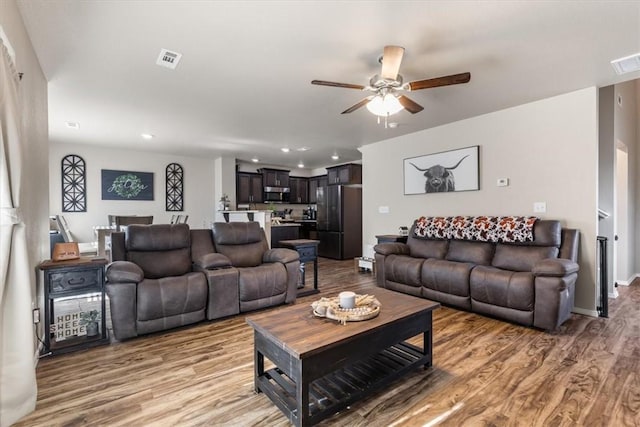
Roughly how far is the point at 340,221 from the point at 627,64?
5340mm

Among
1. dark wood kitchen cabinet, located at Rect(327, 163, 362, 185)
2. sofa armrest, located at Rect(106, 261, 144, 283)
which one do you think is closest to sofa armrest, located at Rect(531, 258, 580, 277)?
sofa armrest, located at Rect(106, 261, 144, 283)

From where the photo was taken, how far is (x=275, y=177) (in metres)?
8.52

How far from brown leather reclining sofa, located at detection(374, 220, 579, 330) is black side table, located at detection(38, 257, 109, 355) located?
3.31 meters

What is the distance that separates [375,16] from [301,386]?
7.63 ft

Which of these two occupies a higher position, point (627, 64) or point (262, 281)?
point (627, 64)

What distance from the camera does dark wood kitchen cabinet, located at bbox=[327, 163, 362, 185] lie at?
291 inches

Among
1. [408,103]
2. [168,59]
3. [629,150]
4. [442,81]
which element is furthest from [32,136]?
[629,150]

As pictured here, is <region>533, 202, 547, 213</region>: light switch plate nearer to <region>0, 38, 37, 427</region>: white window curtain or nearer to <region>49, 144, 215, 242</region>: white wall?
<region>0, 38, 37, 427</region>: white window curtain

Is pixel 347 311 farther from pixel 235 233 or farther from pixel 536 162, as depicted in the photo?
pixel 536 162

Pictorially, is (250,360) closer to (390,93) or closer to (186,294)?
(186,294)

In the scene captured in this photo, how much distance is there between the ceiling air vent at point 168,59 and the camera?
261cm

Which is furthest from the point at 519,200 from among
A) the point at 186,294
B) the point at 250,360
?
the point at 186,294

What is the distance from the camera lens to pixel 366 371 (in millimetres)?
2119

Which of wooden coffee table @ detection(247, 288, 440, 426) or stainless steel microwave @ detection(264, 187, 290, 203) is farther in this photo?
stainless steel microwave @ detection(264, 187, 290, 203)
